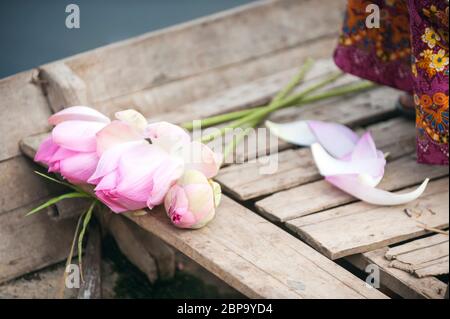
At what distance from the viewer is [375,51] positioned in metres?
2.01

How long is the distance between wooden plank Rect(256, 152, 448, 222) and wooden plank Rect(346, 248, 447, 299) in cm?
20

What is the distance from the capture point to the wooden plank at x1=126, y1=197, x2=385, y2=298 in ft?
4.49

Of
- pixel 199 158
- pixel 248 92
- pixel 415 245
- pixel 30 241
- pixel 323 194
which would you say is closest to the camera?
pixel 199 158

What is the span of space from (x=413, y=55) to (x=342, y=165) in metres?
0.33

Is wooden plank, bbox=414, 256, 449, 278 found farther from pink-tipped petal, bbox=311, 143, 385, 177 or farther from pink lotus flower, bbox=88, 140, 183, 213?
pink lotus flower, bbox=88, 140, 183, 213

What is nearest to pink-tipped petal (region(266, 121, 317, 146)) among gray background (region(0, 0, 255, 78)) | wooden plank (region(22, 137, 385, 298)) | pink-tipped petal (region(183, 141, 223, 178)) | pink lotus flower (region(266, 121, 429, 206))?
pink lotus flower (region(266, 121, 429, 206))

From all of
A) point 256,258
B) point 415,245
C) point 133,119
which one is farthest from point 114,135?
point 415,245

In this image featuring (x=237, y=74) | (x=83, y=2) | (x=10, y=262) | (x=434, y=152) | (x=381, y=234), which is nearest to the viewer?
(x=381, y=234)

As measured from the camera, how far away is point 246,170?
6.17 ft

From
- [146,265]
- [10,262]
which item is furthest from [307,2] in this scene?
[10,262]

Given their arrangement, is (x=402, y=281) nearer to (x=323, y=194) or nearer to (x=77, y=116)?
(x=323, y=194)

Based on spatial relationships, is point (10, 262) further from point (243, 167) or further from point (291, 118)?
point (291, 118)

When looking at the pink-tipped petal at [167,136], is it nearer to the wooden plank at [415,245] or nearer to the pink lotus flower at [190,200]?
the pink lotus flower at [190,200]
